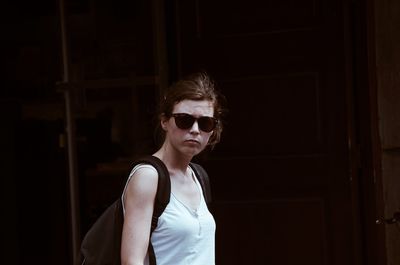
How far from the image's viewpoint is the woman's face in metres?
2.43

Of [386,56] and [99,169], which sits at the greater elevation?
[386,56]

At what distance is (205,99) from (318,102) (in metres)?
2.44

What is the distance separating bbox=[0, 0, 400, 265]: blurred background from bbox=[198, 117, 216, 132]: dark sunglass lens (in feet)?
6.16

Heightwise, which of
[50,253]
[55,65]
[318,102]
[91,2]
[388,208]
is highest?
[91,2]

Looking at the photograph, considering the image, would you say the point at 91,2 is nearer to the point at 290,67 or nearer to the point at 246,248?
the point at 290,67

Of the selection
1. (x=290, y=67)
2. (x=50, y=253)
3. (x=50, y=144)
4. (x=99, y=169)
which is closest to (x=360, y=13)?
(x=290, y=67)

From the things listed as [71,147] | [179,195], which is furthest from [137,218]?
[71,147]

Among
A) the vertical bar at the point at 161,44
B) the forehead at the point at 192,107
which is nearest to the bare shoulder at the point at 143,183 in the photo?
the forehead at the point at 192,107

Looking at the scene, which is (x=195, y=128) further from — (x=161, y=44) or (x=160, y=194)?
(x=161, y=44)

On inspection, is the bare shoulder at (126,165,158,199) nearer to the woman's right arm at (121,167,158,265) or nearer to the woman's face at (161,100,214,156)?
the woman's right arm at (121,167,158,265)

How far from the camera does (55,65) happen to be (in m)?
5.77

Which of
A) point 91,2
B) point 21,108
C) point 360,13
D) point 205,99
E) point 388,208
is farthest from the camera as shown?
point 21,108

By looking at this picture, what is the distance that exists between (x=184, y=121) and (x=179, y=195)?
244 millimetres

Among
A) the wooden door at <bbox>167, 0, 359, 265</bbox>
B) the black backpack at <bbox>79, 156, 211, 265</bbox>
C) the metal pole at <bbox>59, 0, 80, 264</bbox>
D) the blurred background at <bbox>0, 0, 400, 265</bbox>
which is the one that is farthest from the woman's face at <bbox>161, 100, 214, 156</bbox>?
the metal pole at <bbox>59, 0, 80, 264</bbox>
